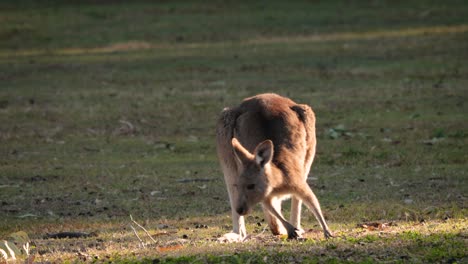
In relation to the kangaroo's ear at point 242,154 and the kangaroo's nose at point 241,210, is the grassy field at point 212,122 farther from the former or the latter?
the kangaroo's ear at point 242,154

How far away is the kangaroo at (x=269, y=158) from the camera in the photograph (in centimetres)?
691

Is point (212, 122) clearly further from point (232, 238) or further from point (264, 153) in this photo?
point (264, 153)

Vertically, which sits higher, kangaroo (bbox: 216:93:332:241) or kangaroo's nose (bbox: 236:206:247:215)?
kangaroo (bbox: 216:93:332:241)

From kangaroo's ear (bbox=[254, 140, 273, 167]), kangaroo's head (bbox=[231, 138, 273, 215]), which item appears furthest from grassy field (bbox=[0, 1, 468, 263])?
kangaroo's ear (bbox=[254, 140, 273, 167])

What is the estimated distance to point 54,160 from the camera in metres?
12.3

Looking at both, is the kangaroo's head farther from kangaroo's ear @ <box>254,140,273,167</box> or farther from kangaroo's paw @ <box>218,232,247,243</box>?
kangaroo's paw @ <box>218,232,247,243</box>

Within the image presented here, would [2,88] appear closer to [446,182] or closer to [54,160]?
[54,160]

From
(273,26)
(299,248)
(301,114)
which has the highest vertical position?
(301,114)

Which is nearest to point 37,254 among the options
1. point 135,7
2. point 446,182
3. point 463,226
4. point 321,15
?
point 463,226

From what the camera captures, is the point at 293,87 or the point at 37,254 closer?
the point at 37,254

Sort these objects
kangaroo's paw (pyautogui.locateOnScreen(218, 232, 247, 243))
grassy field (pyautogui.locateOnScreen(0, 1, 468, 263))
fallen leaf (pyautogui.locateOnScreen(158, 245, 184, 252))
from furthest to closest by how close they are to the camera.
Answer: grassy field (pyautogui.locateOnScreen(0, 1, 468, 263)), kangaroo's paw (pyautogui.locateOnScreen(218, 232, 247, 243)), fallen leaf (pyautogui.locateOnScreen(158, 245, 184, 252))

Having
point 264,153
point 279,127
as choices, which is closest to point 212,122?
point 279,127

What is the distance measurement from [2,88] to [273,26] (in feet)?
29.7

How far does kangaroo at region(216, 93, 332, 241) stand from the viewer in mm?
6910
